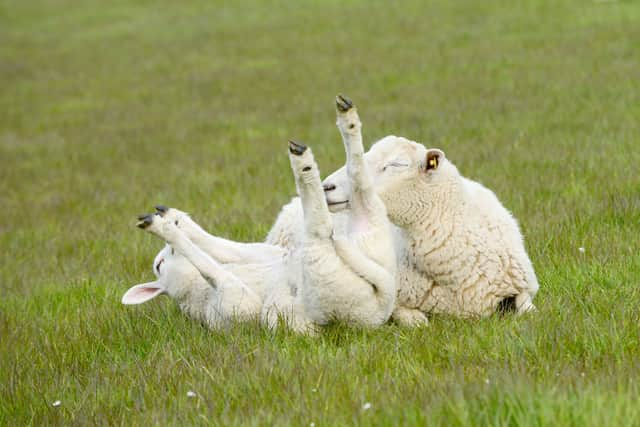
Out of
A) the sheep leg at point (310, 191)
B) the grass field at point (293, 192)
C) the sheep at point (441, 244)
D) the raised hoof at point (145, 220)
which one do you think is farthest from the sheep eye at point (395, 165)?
the raised hoof at point (145, 220)

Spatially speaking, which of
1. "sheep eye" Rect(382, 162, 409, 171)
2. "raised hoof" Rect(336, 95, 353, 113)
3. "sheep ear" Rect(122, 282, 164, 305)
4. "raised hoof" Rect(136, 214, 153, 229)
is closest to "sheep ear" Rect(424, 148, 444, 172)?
"sheep eye" Rect(382, 162, 409, 171)

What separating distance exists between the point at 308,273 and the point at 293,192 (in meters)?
4.04

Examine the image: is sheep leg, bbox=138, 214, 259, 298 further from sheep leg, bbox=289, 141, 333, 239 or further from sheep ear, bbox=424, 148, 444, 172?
sheep ear, bbox=424, 148, 444, 172

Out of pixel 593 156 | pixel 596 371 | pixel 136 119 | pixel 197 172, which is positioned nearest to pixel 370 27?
pixel 136 119

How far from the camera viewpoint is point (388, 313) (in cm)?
416

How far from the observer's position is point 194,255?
4543 millimetres

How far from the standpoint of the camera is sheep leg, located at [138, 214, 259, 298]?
447cm

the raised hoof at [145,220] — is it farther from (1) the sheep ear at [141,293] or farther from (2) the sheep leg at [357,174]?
(2) the sheep leg at [357,174]

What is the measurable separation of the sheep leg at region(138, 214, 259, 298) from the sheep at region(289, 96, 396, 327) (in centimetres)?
49

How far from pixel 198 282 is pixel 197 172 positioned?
5.33 meters

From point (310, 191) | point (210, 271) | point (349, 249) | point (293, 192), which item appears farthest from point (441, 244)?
point (293, 192)

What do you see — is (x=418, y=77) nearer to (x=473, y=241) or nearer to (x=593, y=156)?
(x=593, y=156)

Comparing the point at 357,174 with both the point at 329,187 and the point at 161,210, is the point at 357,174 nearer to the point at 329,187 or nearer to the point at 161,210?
the point at 329,187

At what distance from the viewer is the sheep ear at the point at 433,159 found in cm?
438
